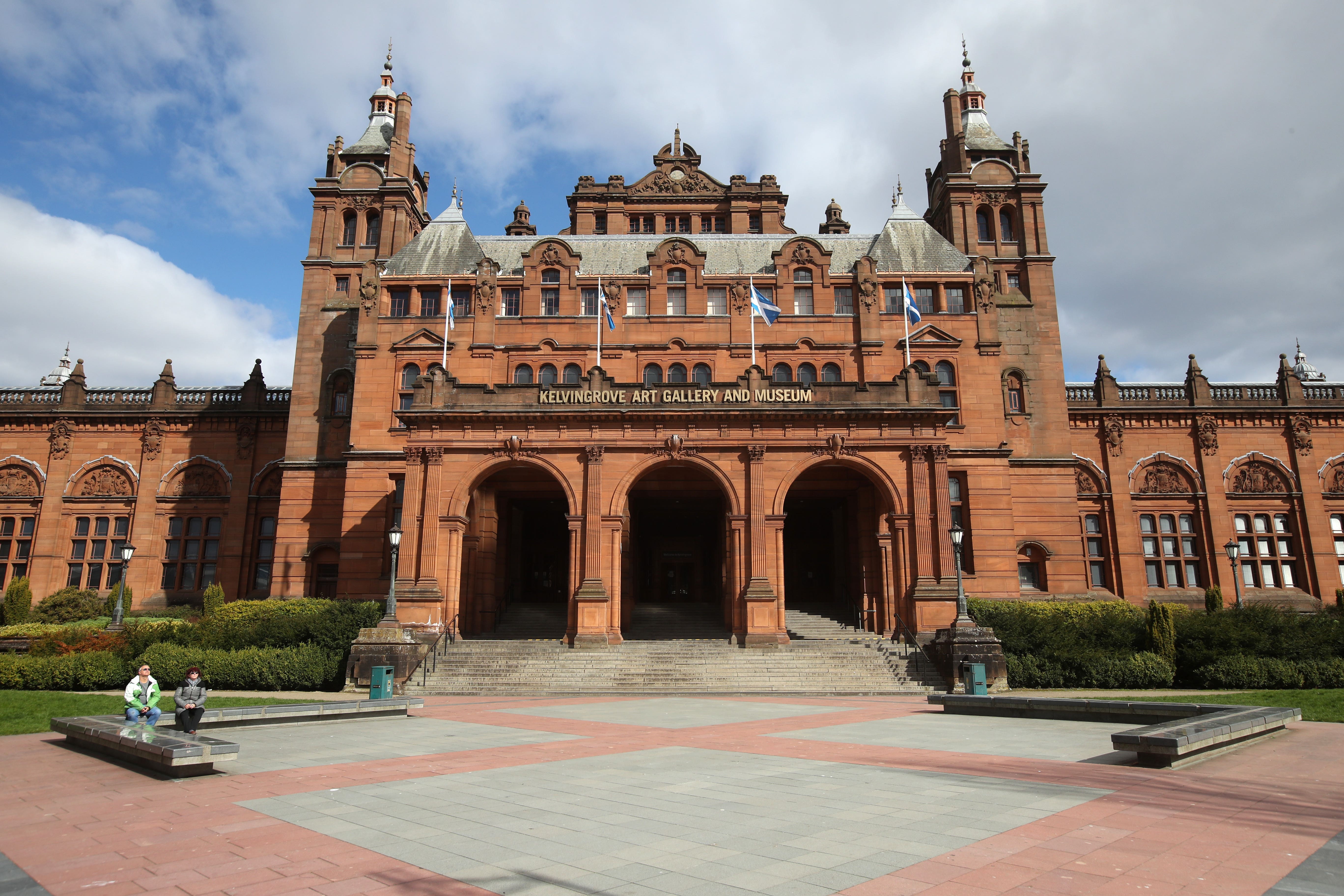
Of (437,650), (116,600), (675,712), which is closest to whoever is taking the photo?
(675,712)

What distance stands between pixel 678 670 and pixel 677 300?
1948 cm

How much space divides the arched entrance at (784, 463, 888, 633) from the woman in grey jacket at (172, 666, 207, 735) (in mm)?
23693

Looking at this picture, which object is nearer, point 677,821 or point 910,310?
point 677,821

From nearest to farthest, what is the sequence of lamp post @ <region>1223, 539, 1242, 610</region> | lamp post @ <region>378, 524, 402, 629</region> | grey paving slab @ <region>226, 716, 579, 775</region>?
1. grey paving slab @ <region>226, 716, 579, 775</region>
2. lamp post @ <region>378, 524, 402, 629</region>
3. lamp post @ <region>1223, 539, 1242, 610</region>

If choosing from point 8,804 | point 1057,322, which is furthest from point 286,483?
point 1057,322

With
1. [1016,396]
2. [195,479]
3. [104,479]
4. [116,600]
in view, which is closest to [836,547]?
[1016,396]

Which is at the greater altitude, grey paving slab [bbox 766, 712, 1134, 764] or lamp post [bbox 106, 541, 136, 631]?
lamp post [bbox 106, 541, 136, 631]

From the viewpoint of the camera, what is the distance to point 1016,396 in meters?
41.8

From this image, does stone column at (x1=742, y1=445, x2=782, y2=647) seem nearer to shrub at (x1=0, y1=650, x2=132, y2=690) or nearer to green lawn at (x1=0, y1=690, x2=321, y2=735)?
green lawn at (x1=0, y1=690, x2=321, y2=735)

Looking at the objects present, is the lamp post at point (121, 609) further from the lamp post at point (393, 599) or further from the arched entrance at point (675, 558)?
the arched entrance at point (675, 558)

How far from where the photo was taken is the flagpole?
117ft

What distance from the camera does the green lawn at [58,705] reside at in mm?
18000

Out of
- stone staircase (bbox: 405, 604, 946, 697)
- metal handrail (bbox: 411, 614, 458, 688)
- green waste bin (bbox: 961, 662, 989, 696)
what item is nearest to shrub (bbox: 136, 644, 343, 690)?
metal handrail (bbox: 411, 614, 458, 688)

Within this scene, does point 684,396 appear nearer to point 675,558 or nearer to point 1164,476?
point 675,558
